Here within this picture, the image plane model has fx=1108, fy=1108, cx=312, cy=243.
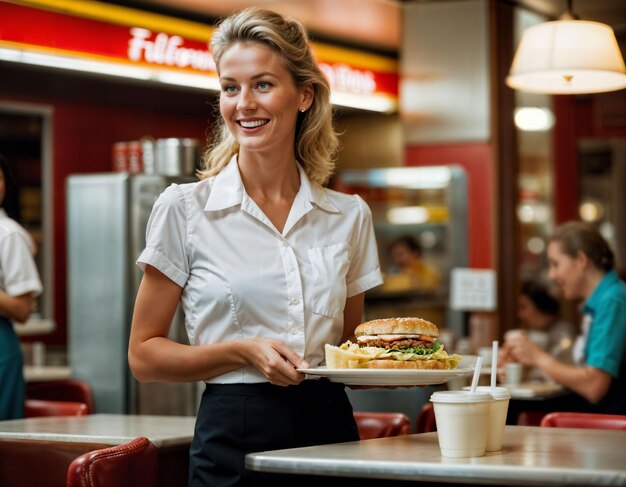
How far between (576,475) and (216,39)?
1305 mm

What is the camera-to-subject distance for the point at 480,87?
7324 mm

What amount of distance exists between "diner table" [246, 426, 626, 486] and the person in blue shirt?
2.22m

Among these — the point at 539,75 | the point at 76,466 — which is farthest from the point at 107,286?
the point at 76,466

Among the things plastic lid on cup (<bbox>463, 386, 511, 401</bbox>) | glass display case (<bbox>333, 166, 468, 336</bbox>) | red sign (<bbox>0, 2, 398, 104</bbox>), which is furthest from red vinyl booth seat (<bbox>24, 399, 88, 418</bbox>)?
glass display case (<bbox>333, 166, 468, 336</bbox>)

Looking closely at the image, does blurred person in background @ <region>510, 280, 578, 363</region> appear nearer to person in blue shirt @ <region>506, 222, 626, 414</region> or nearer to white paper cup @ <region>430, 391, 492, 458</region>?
person in blue shirt @ <region>506, 222, 626, 414</region>

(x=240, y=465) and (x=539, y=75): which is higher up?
(x=539, y=75)

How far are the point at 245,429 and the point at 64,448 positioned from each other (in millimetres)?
1044

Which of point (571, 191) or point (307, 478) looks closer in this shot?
point (307, 478)

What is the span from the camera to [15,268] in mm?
4574

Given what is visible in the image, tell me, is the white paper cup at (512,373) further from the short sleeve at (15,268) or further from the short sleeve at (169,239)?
the short sleeve at (169,239)

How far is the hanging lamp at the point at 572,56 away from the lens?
13.6ft

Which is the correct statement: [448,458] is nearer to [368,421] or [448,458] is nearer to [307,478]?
[307,478]

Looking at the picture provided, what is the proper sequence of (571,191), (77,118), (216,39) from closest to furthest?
(216,39)
(77,118)
(571,191)

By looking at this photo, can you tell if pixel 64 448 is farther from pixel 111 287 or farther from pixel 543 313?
pixel 543 313
